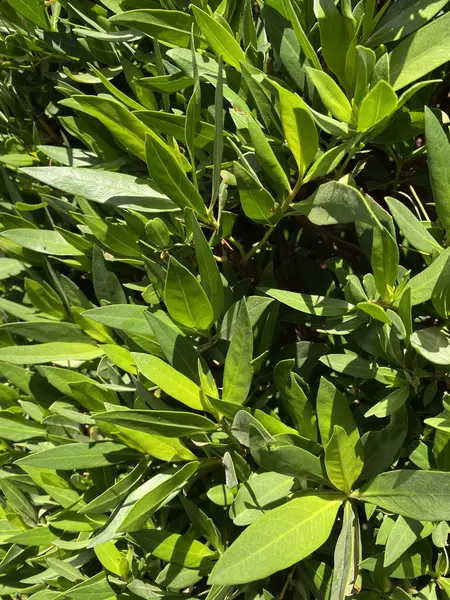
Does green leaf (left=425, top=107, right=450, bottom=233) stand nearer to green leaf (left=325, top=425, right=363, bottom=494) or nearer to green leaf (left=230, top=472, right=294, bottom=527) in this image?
green leaf (left=325, top=425, right=363, bottom=494)

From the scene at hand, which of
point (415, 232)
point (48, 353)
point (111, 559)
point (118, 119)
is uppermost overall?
point (118, 119)

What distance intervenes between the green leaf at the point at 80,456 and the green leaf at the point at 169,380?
207mm

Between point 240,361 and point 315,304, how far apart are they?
0.14 m

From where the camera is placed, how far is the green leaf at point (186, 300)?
80 cm

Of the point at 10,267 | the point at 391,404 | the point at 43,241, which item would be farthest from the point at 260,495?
the point at 10,267

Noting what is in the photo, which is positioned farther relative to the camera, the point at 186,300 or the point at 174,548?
the point at 174,548

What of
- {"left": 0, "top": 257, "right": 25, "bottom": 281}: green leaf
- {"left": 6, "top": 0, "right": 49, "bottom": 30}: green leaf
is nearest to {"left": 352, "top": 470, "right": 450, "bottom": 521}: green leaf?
{"left": 0, "top": 257, "right": 25, "bottom": 281}: green leaf

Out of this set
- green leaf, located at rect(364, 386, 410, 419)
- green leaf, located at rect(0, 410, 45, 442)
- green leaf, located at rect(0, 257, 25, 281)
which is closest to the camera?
green leaf, located at rect(364, 386, 410, 419)

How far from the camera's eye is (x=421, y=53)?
79cm

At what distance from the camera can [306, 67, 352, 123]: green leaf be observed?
29.9 inches

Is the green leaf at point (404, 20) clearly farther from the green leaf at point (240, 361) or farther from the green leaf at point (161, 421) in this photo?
the green leaf at point (161, 421)

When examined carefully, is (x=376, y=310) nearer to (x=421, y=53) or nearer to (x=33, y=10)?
(x=421, y=53)

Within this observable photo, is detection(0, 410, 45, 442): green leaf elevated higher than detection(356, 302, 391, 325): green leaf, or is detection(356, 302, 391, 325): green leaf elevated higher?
detection(356, 302, 391, 325): green leaf

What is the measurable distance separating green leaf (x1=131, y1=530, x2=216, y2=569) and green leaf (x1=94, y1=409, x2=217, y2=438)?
Answer: 216 mm
